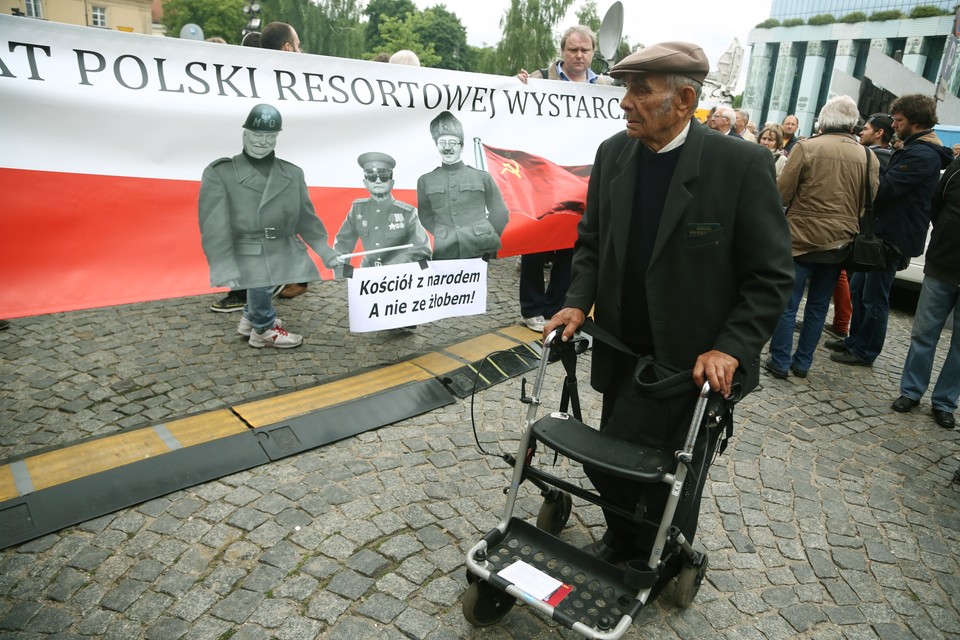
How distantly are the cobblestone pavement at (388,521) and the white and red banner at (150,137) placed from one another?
3.15ft

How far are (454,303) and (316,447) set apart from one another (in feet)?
5.59

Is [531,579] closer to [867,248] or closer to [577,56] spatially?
[867,248]

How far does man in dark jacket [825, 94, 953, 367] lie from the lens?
5406 mm

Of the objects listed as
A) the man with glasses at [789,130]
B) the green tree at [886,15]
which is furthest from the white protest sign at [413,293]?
the green tree at [886,15]

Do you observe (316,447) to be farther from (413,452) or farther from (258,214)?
(258,214)

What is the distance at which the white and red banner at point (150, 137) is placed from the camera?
3.51 meters

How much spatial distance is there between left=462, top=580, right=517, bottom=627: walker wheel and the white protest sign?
96.4 inches

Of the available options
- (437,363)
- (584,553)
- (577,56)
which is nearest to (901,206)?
(577,56)

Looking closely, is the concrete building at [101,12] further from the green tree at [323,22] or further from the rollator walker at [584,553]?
the rollator walker at [584,553]

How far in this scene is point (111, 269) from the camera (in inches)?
153

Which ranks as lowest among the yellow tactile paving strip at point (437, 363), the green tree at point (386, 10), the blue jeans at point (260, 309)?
the yellow tactile paving strip at point (437, 363)

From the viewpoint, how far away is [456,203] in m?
5.16

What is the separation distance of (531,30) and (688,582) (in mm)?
57435

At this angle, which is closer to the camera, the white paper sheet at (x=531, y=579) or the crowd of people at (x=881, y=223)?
the white paper sheet at (x=531, y=579)
